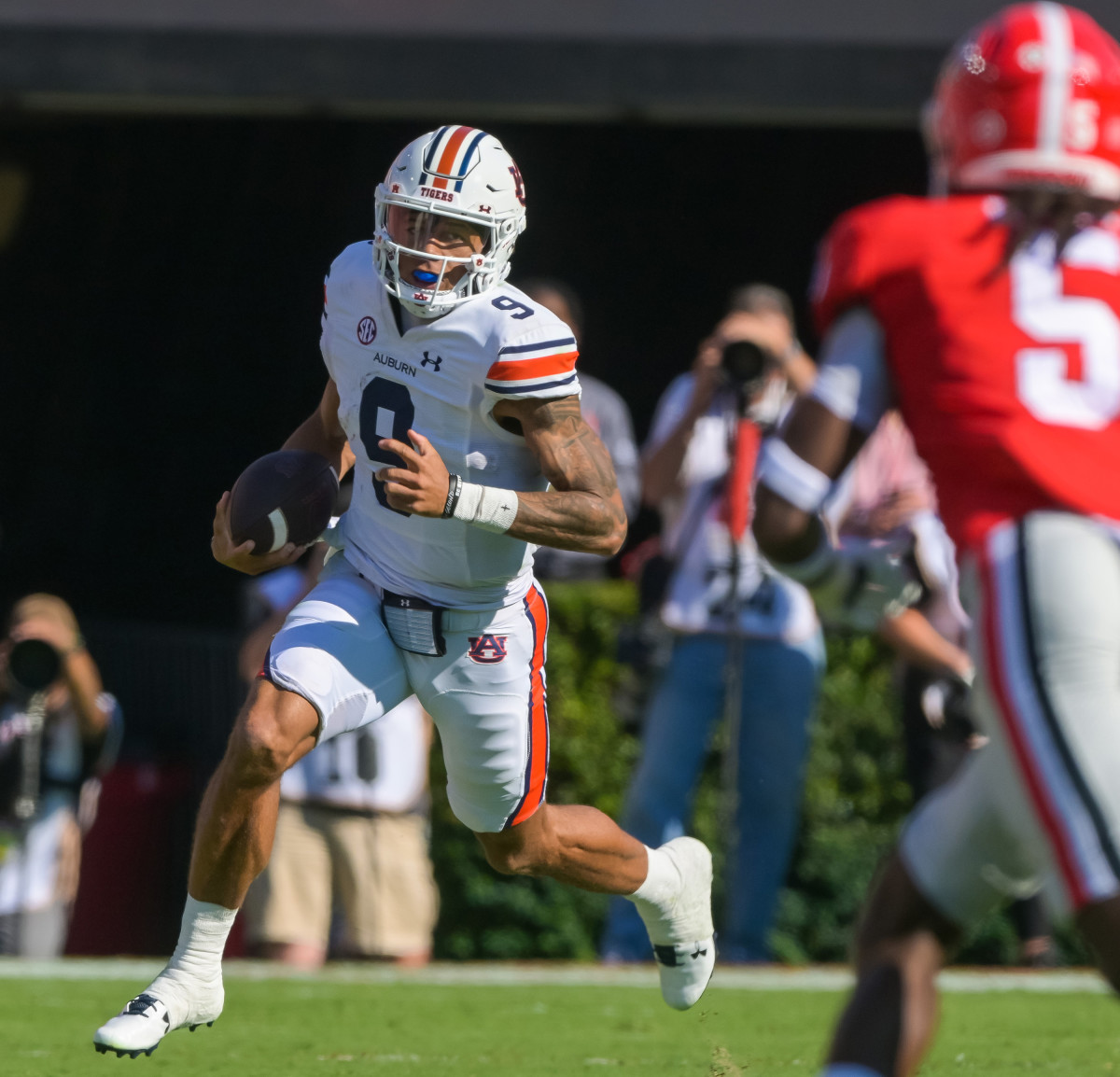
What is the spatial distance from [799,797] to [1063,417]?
4469 millimetres

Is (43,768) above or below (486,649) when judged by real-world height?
below

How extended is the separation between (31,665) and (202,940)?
325cm

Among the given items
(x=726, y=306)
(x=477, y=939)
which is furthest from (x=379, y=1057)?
(x=726, y=306)

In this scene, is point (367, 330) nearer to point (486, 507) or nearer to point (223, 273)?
point (486, 507)

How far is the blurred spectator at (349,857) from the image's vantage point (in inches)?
261

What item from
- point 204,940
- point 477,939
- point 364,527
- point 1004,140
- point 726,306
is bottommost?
point 477,939

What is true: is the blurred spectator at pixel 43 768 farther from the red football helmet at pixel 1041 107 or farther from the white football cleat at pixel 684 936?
the red football helmet at pixel 1041 107

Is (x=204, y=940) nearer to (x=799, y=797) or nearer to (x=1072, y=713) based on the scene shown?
(x=1072, y=713)

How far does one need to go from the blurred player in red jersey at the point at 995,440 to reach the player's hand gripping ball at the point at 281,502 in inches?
61.1

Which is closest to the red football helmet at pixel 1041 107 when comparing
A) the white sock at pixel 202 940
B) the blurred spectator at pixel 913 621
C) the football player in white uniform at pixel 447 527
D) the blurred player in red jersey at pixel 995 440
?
the blurred player in red jersey at pixel 995 440

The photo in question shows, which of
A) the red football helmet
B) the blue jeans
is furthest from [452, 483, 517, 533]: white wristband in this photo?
the blue jeans

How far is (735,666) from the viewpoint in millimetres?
6344

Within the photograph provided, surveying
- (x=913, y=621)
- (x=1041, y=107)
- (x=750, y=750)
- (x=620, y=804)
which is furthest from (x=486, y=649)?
(x=620, y=804)

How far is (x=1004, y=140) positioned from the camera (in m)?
2.74
